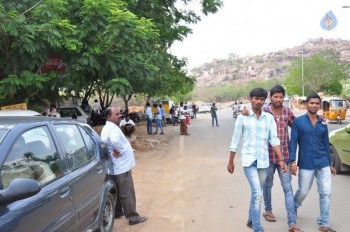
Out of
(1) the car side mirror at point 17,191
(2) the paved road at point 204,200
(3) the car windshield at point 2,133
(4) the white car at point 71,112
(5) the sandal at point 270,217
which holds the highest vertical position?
(3) the car windshield at point 2,133

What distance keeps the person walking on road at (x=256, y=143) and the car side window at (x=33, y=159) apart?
7.14 ft

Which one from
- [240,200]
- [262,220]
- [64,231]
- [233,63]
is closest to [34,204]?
[64,231]

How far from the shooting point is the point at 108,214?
5.14 meters

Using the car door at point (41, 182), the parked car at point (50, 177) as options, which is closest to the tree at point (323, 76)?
the parked car at point (50, 177)

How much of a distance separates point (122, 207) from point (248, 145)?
6.55 ft

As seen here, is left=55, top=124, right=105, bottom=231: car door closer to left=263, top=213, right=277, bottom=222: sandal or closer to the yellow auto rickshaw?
left=263, top=213, right=277, bottom=222: sandal

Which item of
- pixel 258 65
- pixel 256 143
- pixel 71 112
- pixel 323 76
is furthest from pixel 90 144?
pixel 258 65

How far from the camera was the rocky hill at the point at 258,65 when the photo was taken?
142 metres

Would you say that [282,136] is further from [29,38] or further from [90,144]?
[29,38]

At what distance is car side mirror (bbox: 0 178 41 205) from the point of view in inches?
104

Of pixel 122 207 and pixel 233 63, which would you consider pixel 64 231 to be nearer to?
pixel 122 207

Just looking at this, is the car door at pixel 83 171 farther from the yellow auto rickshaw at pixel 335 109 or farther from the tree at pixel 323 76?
the tree at pixel 323 76

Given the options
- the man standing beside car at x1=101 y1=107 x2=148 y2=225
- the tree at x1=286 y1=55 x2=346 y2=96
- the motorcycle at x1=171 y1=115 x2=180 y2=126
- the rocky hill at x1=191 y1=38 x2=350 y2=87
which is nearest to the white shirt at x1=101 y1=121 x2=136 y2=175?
the man standing beside car at x1=101 y1=107 x2=148 y2=225

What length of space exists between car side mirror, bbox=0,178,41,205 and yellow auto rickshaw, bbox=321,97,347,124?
26.6m
